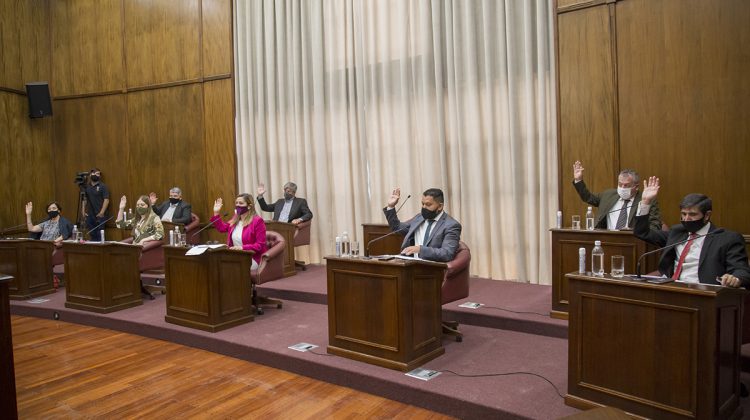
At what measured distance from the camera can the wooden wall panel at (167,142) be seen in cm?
791

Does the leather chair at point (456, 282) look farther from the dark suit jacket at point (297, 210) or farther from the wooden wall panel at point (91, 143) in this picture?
the wooden wall panel at point (91, 143)

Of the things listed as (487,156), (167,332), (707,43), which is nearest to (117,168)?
(167,332)

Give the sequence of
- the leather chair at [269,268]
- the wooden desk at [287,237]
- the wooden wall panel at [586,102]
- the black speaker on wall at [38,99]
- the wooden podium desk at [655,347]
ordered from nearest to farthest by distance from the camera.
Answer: the wooden podium desk at [655,347] < the leather chair at [269,268] < the wooden wall panel at [586,102] < the wooden desk at [287,237] < the black speaker on wall at [38,99]

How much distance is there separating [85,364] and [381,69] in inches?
178

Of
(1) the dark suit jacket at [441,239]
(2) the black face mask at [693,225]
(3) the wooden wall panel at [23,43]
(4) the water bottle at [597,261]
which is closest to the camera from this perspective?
(4) the water bottle at [597,261]

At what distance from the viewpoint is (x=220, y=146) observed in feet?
25.5

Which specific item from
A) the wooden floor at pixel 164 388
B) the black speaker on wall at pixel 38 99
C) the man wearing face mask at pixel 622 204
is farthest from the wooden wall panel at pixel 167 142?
the man wearing face mask at pixel 622 204

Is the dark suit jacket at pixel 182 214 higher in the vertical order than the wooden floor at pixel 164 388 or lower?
higher

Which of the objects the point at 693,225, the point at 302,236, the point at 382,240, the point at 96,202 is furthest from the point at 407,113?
the point at 96,202

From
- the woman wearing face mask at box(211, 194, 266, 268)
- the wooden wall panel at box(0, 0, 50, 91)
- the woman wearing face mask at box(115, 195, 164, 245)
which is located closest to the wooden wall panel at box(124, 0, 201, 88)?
the wooden wall panel at box(0, 0, 50, 91)

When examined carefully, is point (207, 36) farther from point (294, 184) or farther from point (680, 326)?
point (680, 326)

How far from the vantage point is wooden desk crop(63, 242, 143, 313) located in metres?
5.07

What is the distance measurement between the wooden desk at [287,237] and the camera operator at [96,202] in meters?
3.68

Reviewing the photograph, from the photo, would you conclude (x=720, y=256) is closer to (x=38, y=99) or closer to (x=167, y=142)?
(x=167, y=142)
